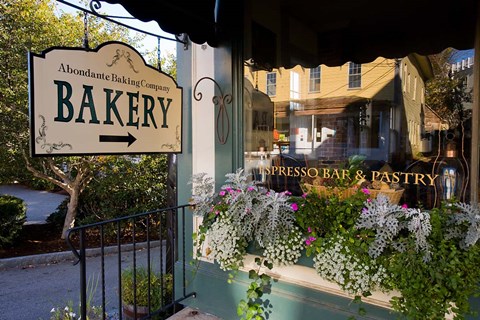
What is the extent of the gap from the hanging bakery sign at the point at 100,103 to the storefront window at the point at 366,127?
70 centimetres

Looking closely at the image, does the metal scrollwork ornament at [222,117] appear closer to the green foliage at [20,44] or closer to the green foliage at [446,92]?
the green foliage at [446,92]

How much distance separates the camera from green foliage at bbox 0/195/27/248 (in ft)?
18.7

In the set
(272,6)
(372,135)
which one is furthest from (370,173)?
(272,6)

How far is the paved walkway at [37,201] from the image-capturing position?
8300mm

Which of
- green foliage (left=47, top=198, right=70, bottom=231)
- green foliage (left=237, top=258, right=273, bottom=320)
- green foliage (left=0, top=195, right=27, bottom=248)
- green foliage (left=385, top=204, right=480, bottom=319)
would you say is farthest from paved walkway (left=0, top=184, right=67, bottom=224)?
green foliage (left=385, top=204, right=480, bottom=319)

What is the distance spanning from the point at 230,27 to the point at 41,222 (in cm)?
708

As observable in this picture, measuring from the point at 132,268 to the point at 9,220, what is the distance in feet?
12.5

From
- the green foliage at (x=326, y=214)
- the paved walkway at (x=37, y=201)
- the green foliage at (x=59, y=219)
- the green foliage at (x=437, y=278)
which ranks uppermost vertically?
the green foliage at (x=326, y=214)

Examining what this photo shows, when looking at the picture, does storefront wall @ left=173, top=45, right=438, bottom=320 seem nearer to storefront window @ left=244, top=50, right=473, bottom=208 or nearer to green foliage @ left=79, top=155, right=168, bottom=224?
storefront window @ left=244, top=50, right=473, bottom=208

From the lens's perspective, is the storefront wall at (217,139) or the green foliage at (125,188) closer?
the storefront wall at (217,139)

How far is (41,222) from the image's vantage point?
7477 mm

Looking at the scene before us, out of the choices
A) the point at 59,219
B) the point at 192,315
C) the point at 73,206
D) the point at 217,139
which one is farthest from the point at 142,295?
the point at 59,219

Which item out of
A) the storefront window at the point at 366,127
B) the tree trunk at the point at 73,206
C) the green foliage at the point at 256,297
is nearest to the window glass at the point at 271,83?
the storefront window at the point at 366,127

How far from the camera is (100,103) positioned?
1838 millimetres
